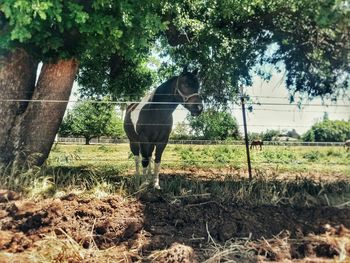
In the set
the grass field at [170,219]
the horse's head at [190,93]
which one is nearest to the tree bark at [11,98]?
the grass field at [170,219]

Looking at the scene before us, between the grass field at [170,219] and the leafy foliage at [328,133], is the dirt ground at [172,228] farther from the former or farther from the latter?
the leafy foliage at [328,133]

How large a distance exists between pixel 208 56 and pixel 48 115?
13.0 ft

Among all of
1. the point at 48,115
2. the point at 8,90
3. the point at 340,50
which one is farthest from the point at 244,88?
the point at 8,90

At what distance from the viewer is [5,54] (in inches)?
354

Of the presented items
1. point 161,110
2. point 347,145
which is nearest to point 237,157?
point 347,145

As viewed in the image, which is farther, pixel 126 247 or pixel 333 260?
pixel 126 247

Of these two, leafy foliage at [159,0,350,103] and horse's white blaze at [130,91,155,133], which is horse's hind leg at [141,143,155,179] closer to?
horse's white blaze at [130,91,155,133]

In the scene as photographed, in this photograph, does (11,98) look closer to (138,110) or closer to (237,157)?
(138,110)

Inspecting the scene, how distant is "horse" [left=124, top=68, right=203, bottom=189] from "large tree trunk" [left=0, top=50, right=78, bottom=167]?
5.98 ft

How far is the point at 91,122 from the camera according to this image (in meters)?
15.4

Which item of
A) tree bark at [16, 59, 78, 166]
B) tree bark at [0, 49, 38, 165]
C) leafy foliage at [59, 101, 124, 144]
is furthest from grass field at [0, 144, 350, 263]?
leafy foliage at [59, 101, 124, 144]

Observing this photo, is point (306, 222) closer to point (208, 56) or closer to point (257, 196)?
point (257, 196)

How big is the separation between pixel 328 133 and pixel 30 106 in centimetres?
992

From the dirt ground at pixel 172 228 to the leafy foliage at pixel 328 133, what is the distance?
718 cm
